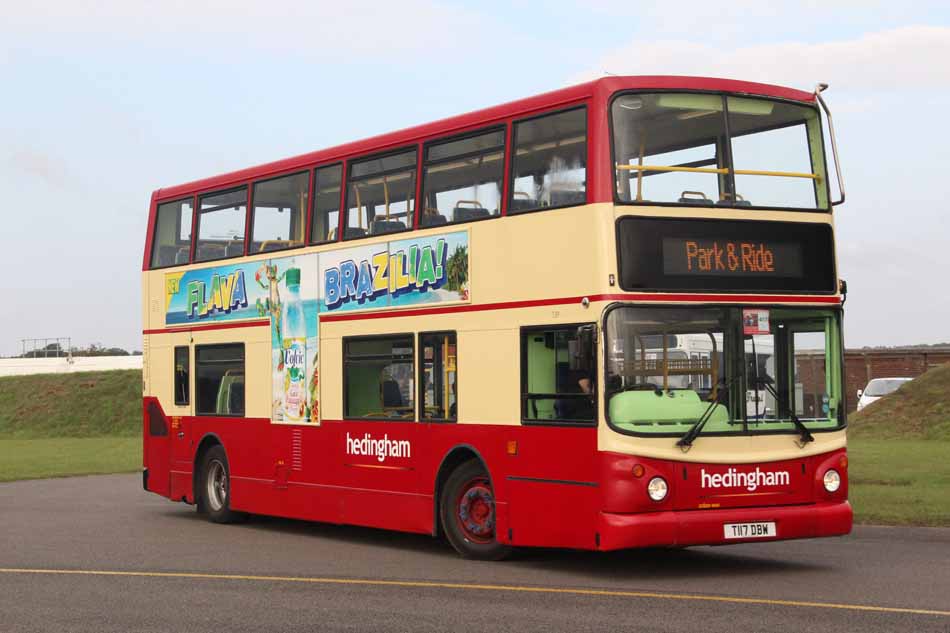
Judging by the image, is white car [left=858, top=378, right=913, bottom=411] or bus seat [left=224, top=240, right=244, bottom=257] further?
white car [left=858, top=378, right=913, bottom=411]

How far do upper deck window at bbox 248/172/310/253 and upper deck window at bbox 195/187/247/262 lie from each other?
0.38 metres

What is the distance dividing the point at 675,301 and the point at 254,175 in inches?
289

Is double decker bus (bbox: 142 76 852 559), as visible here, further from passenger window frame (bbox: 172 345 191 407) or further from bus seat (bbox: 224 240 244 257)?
passenger window frame (bbox: 172 345 191 407)

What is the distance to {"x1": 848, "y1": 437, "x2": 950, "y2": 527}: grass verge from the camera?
1798cm

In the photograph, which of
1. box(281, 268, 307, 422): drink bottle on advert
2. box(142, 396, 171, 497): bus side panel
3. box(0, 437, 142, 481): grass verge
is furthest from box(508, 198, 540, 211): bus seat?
box(0, 437, 142, 481): grass verge

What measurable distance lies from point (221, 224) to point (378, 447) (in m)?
4.61

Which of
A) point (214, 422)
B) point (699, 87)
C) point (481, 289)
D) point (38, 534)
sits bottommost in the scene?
point (38, 534)

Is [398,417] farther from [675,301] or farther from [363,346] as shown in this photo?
[675,301]

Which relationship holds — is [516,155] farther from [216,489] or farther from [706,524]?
[216,489]

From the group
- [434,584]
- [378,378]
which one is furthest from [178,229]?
[434,584]

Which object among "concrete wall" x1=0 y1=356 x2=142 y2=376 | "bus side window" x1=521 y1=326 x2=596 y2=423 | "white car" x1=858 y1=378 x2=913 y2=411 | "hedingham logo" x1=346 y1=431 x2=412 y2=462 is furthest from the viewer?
"concrete wall" x1=0 y1=356 x2=142 y2=376

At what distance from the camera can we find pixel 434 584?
1218cm

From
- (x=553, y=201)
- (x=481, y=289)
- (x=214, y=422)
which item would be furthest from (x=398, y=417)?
(x=214, y=422)

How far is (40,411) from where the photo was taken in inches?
2387
